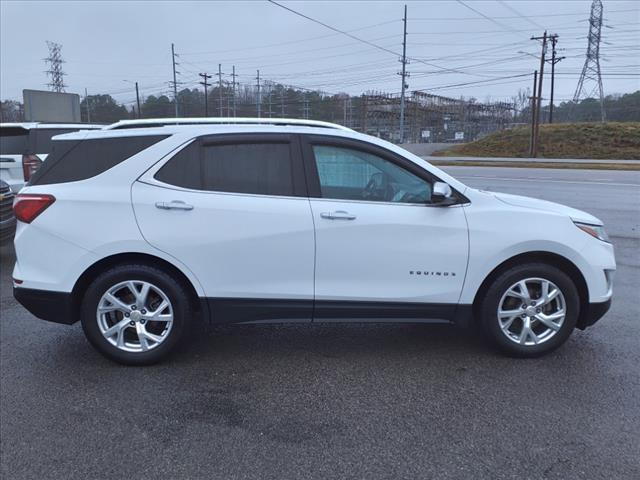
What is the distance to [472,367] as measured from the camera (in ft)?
12.8

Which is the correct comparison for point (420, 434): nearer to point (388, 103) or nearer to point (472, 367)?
point (472, 367)

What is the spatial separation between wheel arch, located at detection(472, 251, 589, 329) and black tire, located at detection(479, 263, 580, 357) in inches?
1.6

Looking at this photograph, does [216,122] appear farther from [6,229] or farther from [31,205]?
[6,229]

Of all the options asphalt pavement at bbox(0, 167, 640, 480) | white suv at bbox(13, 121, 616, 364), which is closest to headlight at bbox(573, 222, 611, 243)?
white suv at bbox(13, 121, 616, 364)

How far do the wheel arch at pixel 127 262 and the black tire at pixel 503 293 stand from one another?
6.99 feet

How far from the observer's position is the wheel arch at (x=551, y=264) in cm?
394

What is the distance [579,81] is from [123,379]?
6848 cm

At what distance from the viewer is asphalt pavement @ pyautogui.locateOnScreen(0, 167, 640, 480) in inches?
109

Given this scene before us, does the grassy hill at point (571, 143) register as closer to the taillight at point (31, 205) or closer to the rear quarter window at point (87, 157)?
the rear quarter window at point (87, 157)

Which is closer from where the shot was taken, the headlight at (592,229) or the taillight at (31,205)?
the taillight at (31,205)

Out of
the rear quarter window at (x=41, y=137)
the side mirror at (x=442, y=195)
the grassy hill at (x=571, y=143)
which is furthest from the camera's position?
the grassy hill at (x=571, y=143)

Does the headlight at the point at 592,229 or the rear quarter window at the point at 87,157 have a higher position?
the rear quarter window at the point at 87,157

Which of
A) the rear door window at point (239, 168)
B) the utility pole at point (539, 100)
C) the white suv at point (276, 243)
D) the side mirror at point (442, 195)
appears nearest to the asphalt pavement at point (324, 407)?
the white suv at point (276, 243)

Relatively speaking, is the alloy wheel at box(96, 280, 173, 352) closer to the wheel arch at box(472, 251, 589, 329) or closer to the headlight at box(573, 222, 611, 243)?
the wheel arch at box(472, 251, 589, 329)
